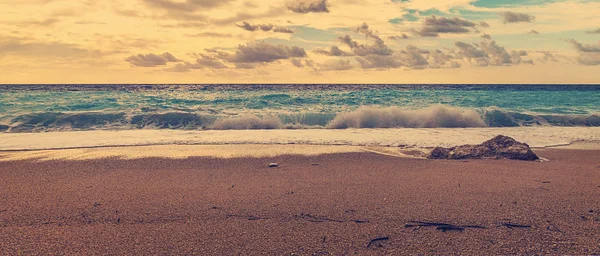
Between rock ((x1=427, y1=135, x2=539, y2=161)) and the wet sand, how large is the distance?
1.32 feet

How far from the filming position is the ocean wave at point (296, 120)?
14109 millimetres

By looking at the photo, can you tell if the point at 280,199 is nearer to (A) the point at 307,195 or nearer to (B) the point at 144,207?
(A) the point at 307,195

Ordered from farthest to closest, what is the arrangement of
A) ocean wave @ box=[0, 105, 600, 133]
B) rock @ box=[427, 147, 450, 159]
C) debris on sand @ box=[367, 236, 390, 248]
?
1. ocean wave @ box=[0, 105, 600, 133]
2. rock @ box=[427, 147, 450, 159]
3. debris on sand @ box=[367, 236, 390, 248]

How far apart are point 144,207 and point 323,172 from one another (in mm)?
2502

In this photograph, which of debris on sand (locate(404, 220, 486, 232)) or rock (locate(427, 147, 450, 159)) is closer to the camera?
debris on sand (locate(404, 220, 486, 232))

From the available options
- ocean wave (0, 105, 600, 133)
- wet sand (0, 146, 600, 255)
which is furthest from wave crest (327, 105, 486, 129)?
wet sand (0, 146, 600, 255)

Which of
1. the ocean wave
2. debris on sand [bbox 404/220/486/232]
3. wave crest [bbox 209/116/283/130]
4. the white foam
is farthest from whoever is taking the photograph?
the ocean wave

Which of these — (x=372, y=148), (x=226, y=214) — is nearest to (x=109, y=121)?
(x=372, y=148)

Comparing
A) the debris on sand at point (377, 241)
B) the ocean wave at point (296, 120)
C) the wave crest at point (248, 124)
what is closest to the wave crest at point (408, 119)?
the ocean wave at point (296, 120)

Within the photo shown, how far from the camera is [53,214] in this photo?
3.73 metres

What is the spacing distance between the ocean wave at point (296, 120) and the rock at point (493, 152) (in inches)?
279

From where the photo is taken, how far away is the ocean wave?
14.1 meters

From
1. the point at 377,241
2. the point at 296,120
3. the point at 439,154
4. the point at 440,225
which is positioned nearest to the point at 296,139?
the point at 439,154

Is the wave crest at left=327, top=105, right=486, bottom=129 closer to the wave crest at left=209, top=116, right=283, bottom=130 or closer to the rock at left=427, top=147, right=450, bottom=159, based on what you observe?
the wave crest at left=209, top=116, right=283, bottom=130
